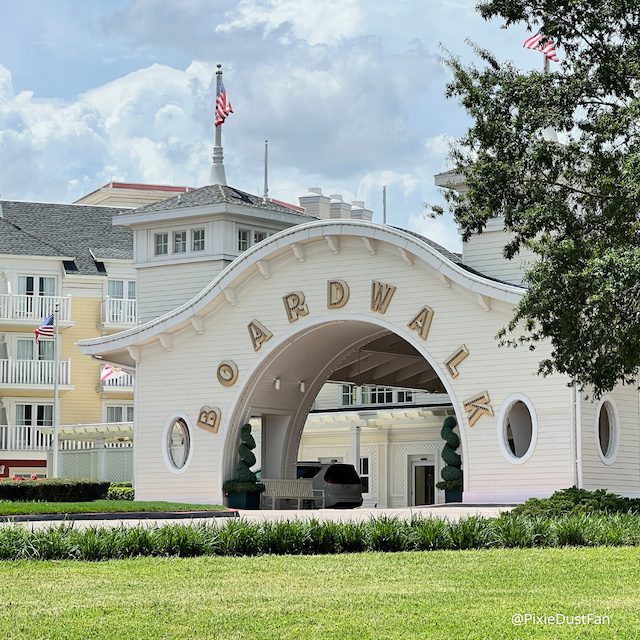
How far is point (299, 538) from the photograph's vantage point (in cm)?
1933

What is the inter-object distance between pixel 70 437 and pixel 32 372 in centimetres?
575

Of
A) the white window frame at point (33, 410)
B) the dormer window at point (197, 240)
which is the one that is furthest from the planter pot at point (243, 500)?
the white window frame at point (33, 410)

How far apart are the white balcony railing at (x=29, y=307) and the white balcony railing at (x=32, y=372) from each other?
6.51ft

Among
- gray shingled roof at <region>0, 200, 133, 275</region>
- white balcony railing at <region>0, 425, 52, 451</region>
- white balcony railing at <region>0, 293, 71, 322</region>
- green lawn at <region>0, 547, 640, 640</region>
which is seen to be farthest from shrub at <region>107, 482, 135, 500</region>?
green lawn at <region>0, 547, 640, 640</region>

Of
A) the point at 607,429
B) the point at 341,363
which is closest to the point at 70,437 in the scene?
the point at 341,363

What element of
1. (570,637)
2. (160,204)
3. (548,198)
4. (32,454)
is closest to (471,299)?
(548,198)

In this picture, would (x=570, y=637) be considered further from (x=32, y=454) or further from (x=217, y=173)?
(x=32, y=454)

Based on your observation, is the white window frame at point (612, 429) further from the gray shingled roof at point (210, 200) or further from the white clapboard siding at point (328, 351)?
the gray shingled roof at point (210, 200)

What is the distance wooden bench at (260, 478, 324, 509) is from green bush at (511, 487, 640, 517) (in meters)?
13.1

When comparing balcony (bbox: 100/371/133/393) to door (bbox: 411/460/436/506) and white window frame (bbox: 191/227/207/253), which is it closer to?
door (bbox: 411/460/436/506)

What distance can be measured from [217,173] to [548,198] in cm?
1890

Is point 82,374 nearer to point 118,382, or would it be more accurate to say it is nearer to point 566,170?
point 118,382

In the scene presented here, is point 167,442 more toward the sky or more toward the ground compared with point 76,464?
more toward the sky

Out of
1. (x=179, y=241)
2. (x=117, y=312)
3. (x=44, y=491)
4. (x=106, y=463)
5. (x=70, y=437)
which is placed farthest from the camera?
(x=117, y=312)
